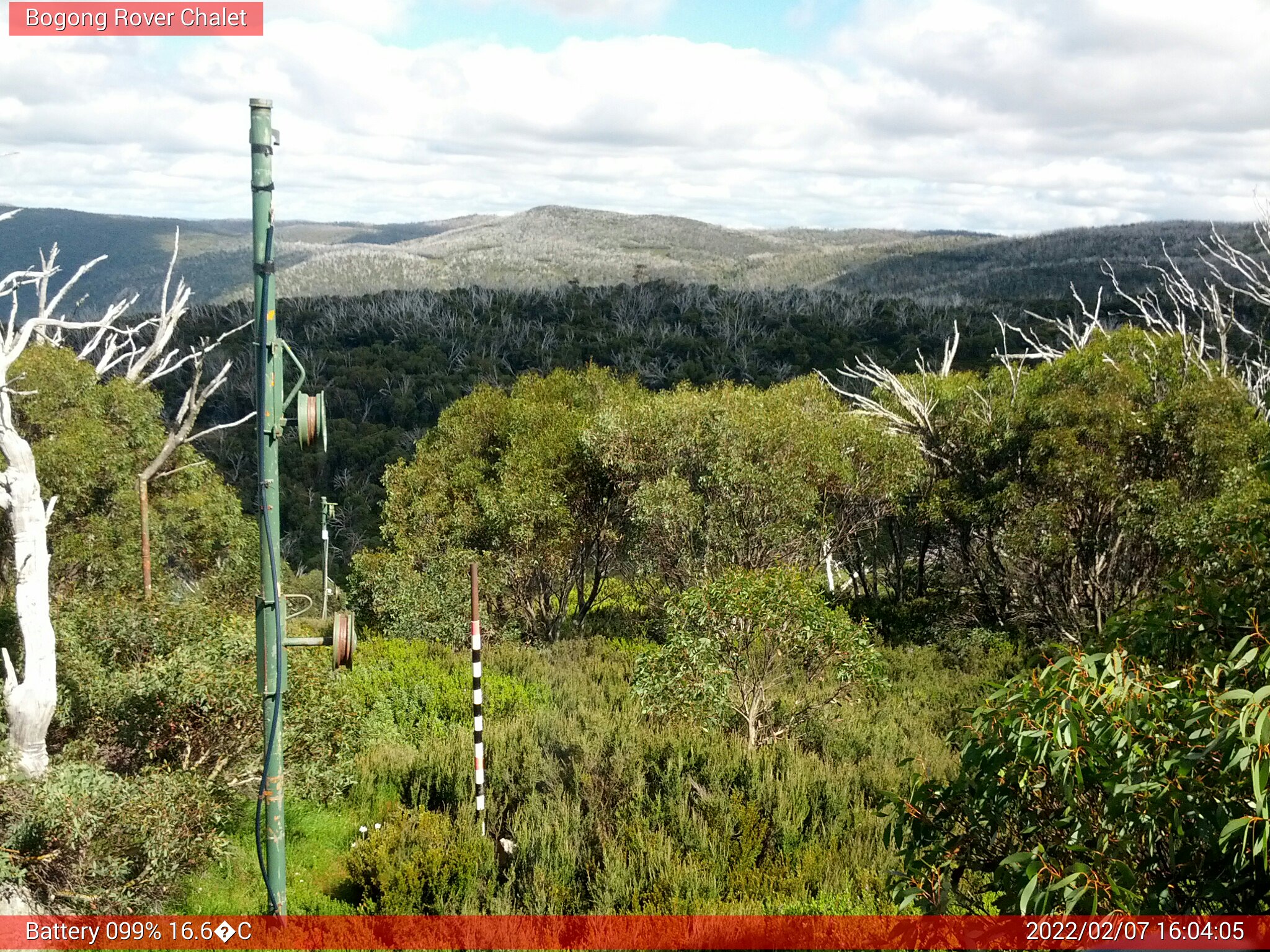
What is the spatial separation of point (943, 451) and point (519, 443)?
882 centimetres

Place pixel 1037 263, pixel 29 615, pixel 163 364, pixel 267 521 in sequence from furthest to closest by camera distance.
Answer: pixel 1037 263 → pixel 163 364 → pixel 29 615 → pixel 267 521

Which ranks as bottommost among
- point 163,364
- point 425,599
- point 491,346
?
point 425,599

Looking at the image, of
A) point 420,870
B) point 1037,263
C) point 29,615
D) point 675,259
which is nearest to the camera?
point 420,870

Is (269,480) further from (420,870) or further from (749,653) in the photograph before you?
(749,653)

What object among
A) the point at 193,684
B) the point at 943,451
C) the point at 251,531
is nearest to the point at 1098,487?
the point at 943,451

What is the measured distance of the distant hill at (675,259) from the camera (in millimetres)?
93250

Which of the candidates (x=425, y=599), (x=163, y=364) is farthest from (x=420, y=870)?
(x=425, y=599)

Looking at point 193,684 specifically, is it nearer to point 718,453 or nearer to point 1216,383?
point 718,453

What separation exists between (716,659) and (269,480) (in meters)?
7.29

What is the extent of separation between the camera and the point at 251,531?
20312 millimetres

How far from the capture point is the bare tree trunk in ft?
28.6

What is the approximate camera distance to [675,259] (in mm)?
156750

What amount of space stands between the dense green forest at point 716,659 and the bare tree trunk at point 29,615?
0.75 meters

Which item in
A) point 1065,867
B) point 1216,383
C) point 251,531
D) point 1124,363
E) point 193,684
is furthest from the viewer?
point 251,531
